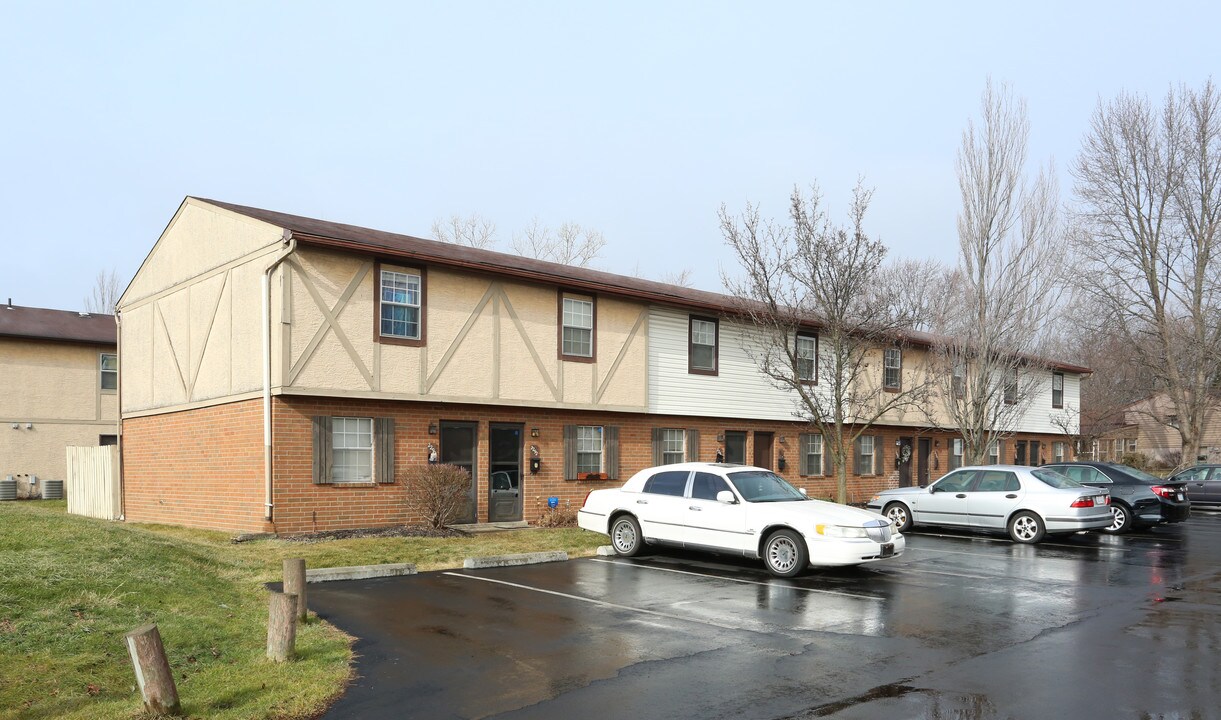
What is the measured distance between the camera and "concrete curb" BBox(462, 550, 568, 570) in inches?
540

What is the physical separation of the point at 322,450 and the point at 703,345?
34.8ft

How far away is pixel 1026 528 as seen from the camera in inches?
698

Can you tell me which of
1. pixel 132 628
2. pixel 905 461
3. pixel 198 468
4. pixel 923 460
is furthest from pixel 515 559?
pixel 923 460

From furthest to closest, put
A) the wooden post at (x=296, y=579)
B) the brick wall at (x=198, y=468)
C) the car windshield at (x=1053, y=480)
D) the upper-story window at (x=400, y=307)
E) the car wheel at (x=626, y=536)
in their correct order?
the car windshield at (x=1053, y=480) → the upper-story window at (x=400, y=307) → the brick wall at (x=198, y=468) → the car wheel at (x=626, y=536) → the wooden post at (x=296, y=579)

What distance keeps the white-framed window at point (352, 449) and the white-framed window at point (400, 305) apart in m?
1.78

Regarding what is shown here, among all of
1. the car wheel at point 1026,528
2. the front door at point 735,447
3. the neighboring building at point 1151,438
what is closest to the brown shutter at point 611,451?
the front door at point 735,447

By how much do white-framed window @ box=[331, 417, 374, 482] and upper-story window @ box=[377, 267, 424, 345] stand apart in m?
1.68

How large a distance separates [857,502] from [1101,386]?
99.8 feet

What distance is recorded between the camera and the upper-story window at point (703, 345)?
2339 centimetres

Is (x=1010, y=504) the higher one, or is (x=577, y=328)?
(x=577, y=328)

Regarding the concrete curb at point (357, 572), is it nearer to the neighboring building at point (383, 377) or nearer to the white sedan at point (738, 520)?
the white sedan at point (738, 520)

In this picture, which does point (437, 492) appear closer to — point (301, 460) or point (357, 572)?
point (301, 460)

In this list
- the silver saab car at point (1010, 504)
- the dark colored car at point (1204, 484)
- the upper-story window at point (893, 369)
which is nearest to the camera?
the silver saab car at point (1010, 504)

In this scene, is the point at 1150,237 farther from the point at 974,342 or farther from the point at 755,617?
the point at 755,617
